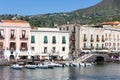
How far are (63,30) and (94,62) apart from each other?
11.8 m

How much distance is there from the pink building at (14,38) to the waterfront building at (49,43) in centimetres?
241

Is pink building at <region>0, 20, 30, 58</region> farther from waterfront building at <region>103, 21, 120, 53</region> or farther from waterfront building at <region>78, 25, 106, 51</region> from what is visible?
waterfront building at <region>103, 21, 120, 53</region>

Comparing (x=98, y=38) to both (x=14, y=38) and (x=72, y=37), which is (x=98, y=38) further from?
(x=14, y=38)

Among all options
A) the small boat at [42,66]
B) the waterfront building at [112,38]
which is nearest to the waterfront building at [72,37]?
the waterfront building at [112,38]

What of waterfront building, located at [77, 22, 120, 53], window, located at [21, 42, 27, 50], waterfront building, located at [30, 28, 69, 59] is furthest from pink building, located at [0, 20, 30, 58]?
waterfront building, located at [77, 22, 120, 53]

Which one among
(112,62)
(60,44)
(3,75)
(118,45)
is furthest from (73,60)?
(3,75)

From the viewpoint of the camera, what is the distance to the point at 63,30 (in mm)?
122500

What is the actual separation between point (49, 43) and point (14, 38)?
10334 mm

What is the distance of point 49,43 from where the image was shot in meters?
116

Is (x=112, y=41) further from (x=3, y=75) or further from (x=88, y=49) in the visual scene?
(x=3, y=75)

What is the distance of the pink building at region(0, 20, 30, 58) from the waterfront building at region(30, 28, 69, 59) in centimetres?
241

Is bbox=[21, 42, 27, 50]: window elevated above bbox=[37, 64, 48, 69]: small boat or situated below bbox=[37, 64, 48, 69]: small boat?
above

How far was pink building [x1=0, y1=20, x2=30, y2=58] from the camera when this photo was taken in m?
108

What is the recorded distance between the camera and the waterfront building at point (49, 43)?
114 m
